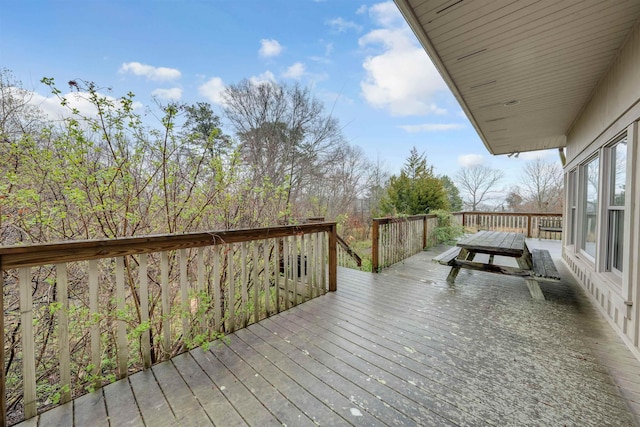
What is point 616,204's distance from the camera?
8.84 ft

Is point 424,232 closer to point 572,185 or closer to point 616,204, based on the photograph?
point 572,185

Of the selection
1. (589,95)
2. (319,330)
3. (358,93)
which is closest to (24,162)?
(319,330)

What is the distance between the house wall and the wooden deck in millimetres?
246

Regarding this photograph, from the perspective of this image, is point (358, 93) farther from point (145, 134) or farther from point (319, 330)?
point (319, 330)

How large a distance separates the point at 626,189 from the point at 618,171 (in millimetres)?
614

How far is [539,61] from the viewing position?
2.52 metres

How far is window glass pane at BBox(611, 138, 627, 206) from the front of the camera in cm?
254

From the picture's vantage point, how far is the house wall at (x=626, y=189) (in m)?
2.10

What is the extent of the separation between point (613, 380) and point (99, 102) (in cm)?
461

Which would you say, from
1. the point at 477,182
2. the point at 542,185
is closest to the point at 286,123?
the point at 542,185

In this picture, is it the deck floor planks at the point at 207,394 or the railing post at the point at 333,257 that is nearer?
the deck floor planks at the point at 207,394

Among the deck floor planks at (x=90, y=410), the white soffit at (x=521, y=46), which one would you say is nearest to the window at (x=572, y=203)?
the white soffit at (x=521, y=46)

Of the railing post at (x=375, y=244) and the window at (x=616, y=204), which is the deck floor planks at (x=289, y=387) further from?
the window at (x=616, y=204)

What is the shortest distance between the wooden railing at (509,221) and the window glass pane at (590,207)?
4905 mm
